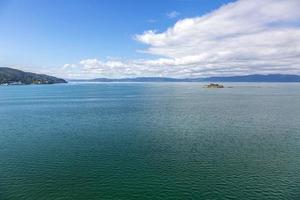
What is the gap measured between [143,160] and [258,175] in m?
18.8

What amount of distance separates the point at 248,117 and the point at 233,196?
216 feet

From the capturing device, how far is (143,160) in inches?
1939

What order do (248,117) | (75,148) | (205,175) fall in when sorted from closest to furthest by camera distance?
1. (205,175)
2. (75,148)
3. (248,117)

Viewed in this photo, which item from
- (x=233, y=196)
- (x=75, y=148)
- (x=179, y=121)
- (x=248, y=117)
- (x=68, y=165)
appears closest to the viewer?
(x=233, y=196)

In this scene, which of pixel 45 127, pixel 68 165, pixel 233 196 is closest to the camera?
pixel 233 196

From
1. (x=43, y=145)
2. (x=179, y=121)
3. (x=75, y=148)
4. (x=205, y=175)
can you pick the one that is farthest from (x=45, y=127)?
(x=205, y=175)

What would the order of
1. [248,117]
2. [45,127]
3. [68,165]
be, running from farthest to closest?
[248,117] < [45,127] < [68,165]

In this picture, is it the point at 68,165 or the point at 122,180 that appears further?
the point at 68,165

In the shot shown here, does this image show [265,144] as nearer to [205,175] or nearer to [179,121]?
[205,175]

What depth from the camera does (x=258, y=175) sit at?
140 feet

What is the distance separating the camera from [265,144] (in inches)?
2359

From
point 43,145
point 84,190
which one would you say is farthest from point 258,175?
point 43,145

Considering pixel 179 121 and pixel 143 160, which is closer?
pixel 143 160

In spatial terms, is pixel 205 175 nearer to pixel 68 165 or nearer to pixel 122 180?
pixel 122 180
